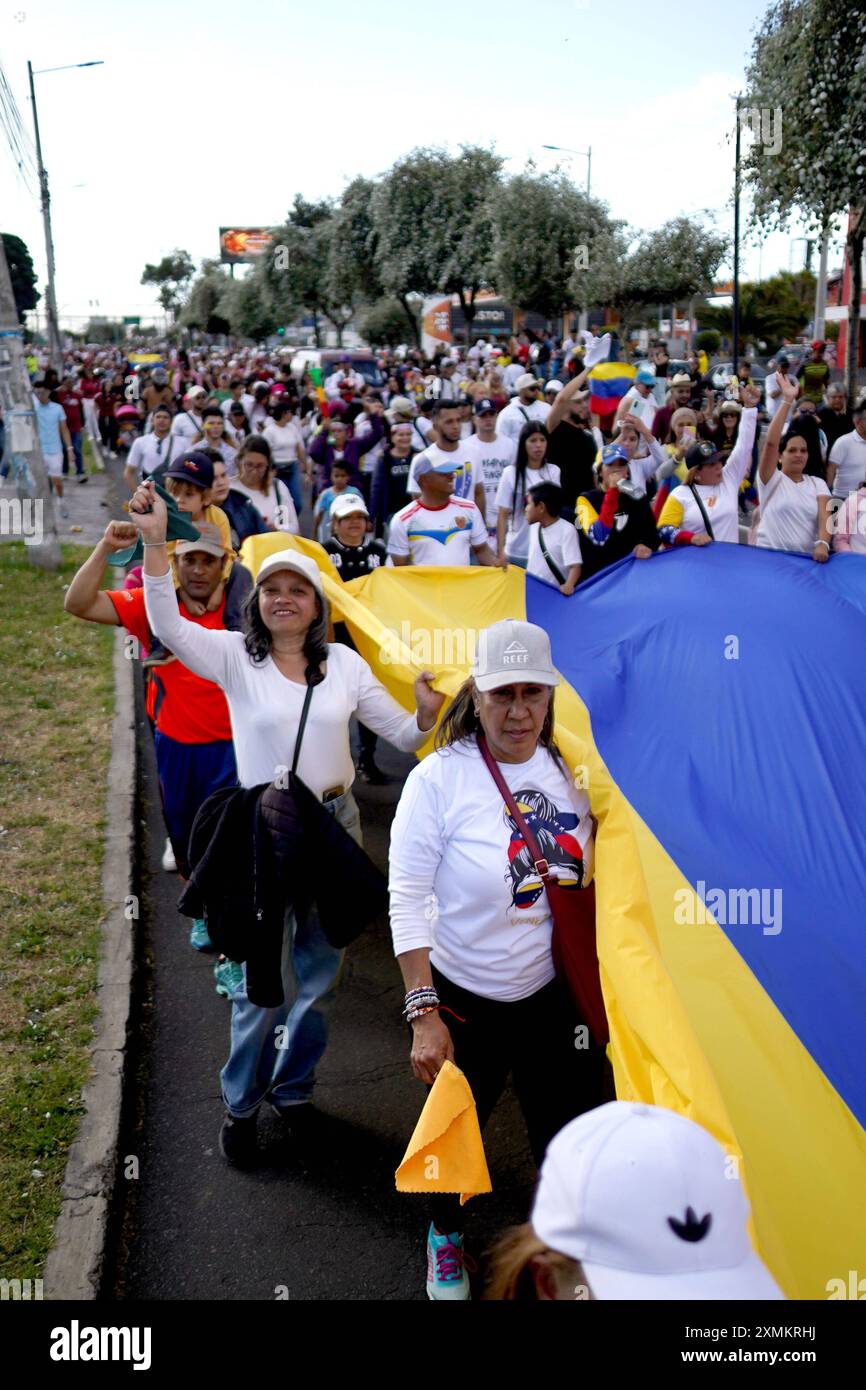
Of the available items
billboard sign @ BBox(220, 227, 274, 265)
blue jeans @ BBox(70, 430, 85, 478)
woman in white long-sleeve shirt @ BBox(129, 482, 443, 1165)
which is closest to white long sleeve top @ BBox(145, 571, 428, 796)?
woman in white long-sleeve shirt @ BBox(129, 482, 443, 1165)

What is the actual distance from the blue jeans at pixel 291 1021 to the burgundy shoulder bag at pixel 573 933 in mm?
1155

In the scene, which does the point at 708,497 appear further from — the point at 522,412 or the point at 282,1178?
the point at 282,1178

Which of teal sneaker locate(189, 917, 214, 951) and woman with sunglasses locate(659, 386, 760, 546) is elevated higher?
woman with sunglasses locate(659, 386, 760, 546)

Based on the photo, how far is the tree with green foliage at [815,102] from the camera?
16750 millimetres

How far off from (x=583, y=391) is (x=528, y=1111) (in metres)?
9.36

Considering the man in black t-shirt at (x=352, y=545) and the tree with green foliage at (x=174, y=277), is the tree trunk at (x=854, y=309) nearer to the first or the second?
the man in black t-shirt at (x=352, y=545)

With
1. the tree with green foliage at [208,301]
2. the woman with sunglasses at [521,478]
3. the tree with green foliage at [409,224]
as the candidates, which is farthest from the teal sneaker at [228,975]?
the tree with green foliage at [208,301]

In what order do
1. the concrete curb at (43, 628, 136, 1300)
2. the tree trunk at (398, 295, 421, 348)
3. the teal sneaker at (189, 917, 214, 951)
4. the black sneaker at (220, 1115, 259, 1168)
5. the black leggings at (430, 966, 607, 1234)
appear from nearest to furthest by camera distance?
the black leggings at (430, 966, 607, 1234)
the concrete curb at (43, 628, 136, 1300)
the black sneaker at (220, 1115, 259, 1168)
the teal sneaker at (189, 917, 214, 951)
the tree trunk at (398, 295, 421, 348)

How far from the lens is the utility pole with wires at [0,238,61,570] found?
1495 cm

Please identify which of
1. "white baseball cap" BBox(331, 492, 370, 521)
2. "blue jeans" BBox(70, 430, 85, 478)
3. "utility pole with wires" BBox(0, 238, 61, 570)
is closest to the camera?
"white baseball cap" BBox(331, 492, 370, 521)

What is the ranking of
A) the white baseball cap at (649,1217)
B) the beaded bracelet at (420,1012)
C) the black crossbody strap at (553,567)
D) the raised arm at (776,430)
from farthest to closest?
the raised arm at (776,430) < the black crossbody strap at (553,567) < the beaded bracelet at (420,1012) < the white baseball cap at (649,1217)

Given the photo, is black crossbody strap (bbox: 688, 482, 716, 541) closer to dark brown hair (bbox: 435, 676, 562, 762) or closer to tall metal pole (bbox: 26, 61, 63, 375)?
dark brown hair (bbox: 435, 676, 562, 762)

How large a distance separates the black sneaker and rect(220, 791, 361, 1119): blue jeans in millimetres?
39

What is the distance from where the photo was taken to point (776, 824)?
4871 mm
